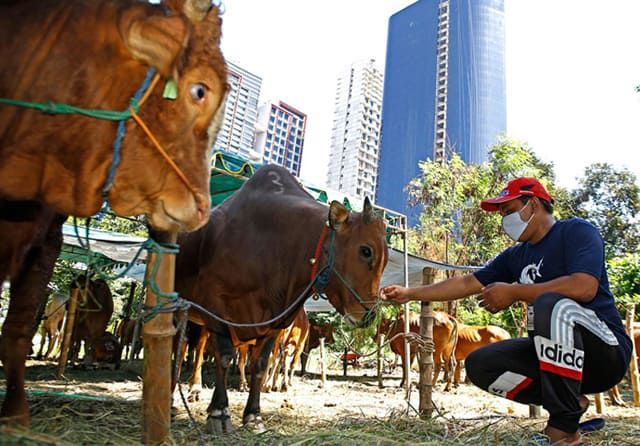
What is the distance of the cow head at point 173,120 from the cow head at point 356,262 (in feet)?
7.06

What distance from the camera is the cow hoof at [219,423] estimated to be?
11.2ft

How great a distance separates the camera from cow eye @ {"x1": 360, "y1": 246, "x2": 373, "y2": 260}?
3957mm

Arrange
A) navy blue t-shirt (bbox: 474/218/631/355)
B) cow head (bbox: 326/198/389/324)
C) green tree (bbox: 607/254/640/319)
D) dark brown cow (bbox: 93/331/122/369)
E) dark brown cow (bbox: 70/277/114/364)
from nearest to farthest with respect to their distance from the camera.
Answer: navy blue t-shirt (bbox: 474/218/631/355)
cow head (bbox: 326/198/389/324)
dark brown cow (bbox: 70/277/114/364)
dark brown cow (bbox: 93/331/122/369)
green tree (bbox: 607/254/640/319)

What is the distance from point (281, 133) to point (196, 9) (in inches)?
2695

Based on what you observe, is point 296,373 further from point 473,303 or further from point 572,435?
point 572,435

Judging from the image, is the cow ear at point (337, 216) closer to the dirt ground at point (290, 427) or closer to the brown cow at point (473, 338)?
the dirt ground at point (290, 427)

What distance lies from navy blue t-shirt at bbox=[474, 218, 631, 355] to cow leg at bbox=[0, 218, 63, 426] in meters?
3.07

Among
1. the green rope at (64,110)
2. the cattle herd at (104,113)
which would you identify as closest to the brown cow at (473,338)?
the cattle herd at (104,113)

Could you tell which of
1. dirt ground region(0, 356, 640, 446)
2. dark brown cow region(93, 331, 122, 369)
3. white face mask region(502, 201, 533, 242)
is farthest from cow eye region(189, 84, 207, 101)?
dark brown cow region(93, 331, 122, 369)

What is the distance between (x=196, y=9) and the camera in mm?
1938

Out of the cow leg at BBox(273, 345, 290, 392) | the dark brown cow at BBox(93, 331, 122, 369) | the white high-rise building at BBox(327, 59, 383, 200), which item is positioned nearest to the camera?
the cow leg at BBox(273, 345, 290, 392)

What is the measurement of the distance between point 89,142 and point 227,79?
62 cm

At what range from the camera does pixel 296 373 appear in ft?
44.7

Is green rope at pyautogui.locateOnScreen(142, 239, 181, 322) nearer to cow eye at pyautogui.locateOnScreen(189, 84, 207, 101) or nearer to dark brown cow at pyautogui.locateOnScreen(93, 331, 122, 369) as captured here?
cow eye at pyautogui.locateOnScreen(189, 84, 207, 101)
